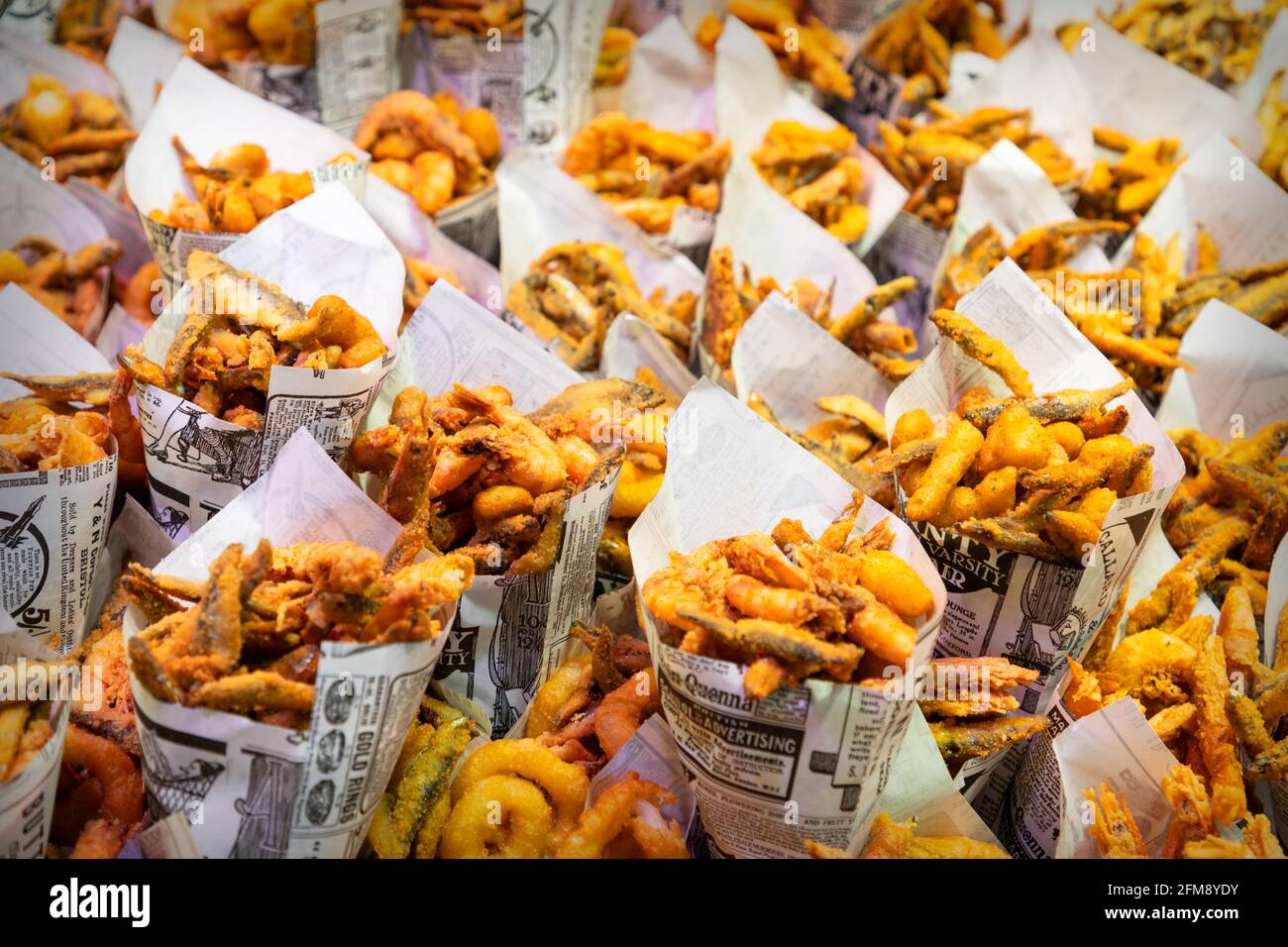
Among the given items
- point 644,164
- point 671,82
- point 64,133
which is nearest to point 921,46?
point 671,82

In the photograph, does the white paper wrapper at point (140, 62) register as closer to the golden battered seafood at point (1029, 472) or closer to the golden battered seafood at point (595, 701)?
the golden battered seafood at point (595, 701)

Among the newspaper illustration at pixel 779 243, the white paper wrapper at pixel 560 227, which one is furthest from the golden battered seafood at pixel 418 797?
the newspaper illustration at pixel 779 243

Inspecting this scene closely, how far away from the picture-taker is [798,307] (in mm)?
3023

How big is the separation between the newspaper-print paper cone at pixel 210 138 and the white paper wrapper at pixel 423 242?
0.54 ft

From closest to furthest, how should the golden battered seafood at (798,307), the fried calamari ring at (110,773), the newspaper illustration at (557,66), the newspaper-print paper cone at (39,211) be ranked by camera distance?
the fried calamari ring at (110,773), the golden battered seafood at (798,307), the newspaper-print paper cone at (39,211), the newspaper illustration at (557,66)

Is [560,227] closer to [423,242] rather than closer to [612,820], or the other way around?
[423,242]

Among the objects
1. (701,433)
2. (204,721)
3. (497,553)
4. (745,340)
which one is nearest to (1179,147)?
(745,340)

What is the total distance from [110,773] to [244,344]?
85 cm

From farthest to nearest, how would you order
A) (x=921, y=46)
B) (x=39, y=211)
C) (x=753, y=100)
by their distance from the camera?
1. (x=921, y=46)
2. (x=753, y=100)
3. (x=39, y=211)

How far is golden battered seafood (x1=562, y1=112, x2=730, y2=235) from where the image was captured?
356cm

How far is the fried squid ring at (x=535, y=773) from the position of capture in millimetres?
1877

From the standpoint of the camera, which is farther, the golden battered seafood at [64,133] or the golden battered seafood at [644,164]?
the golden battered seafood at [644,164]
